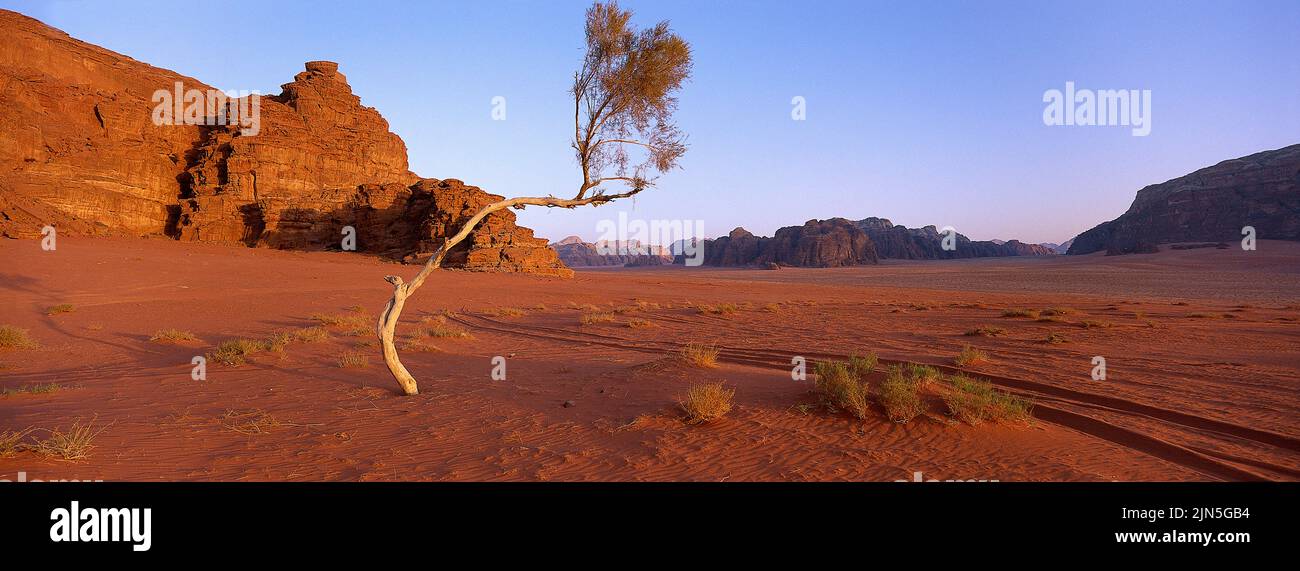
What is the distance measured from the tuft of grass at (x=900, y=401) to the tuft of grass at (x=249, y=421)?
6.48 meters

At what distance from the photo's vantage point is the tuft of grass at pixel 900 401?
559 cm

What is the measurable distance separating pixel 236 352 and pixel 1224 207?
396 feet

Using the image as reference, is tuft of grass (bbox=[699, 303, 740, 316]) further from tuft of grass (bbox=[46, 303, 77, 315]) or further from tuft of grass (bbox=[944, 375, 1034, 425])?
tuft of grass (bbox=[46, 303, 77, 315])

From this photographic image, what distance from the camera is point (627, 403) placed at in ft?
22.2

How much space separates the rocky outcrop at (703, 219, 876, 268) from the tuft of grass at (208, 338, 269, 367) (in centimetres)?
9178

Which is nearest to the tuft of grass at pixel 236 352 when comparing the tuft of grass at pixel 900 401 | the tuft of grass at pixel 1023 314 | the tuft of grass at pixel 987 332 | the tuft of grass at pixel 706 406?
the tuft of grass at pixel 706 406

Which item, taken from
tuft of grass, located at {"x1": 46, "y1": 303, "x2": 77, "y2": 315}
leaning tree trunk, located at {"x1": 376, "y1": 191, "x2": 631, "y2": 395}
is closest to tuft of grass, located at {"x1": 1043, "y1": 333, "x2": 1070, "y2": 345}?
leaning tree trunk, located at {"x1": 376, "y1": 191, "x2": 631, "y2": 395}

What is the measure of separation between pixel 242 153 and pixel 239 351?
51551 millimetres

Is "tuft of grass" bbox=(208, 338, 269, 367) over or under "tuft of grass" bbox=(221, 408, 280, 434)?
over

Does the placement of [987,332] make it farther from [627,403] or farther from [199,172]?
[199,172]

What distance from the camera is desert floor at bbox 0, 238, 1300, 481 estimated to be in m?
4.67

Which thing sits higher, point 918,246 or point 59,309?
point 918,246

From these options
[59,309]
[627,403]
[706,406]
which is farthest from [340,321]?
[706,406]

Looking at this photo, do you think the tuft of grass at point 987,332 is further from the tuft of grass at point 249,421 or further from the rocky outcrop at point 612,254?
Result: the rocky outcrop at point 612,254
